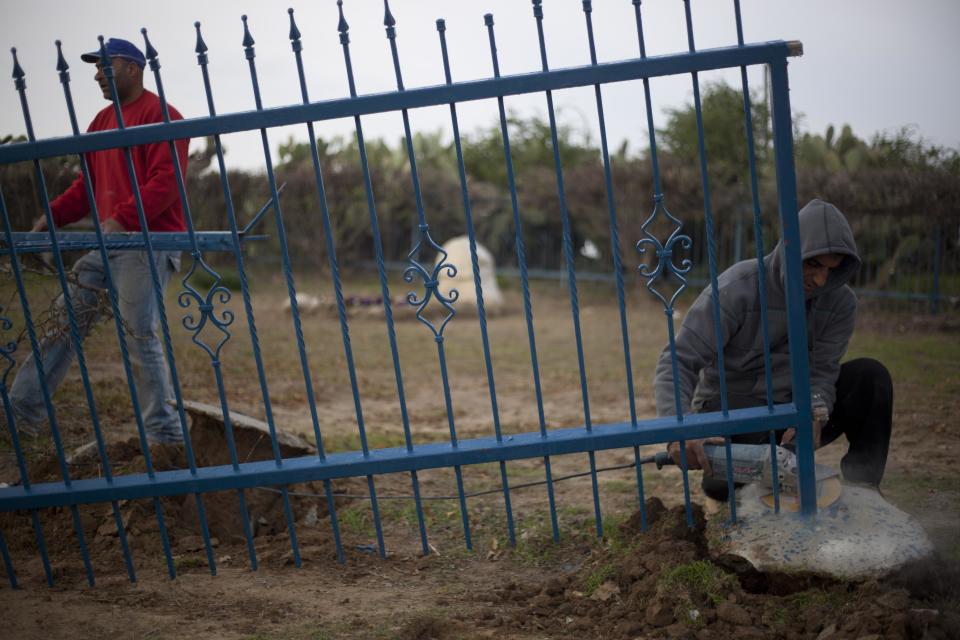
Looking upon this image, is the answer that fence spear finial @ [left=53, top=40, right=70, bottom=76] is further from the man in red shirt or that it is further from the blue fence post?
the blue fence post

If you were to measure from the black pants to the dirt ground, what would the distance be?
1.16ft

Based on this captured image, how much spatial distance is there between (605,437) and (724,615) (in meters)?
0.74

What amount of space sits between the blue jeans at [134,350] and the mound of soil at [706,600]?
7.58 ft

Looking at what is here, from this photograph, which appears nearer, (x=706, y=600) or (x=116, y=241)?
(x=706, y=600)

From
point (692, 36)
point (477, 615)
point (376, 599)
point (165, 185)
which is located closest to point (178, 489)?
point (376, 599)

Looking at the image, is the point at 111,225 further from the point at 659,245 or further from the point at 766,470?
the point at 766,470

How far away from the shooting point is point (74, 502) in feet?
10.5

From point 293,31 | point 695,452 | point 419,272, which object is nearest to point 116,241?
point 293,31

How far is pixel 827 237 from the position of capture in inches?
129

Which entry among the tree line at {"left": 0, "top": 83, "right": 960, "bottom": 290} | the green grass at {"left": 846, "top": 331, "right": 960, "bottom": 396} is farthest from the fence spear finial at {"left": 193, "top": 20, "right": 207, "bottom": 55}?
the green grass at {"left": 846, "top": 331, "right": 960, "bottom": 396}

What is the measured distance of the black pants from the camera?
3.68 metres

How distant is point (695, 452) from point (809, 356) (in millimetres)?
791

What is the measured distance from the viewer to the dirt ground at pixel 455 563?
2818 millimetres

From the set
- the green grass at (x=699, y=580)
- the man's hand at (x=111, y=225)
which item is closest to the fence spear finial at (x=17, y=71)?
the man's hand at (x=111, y=225)
